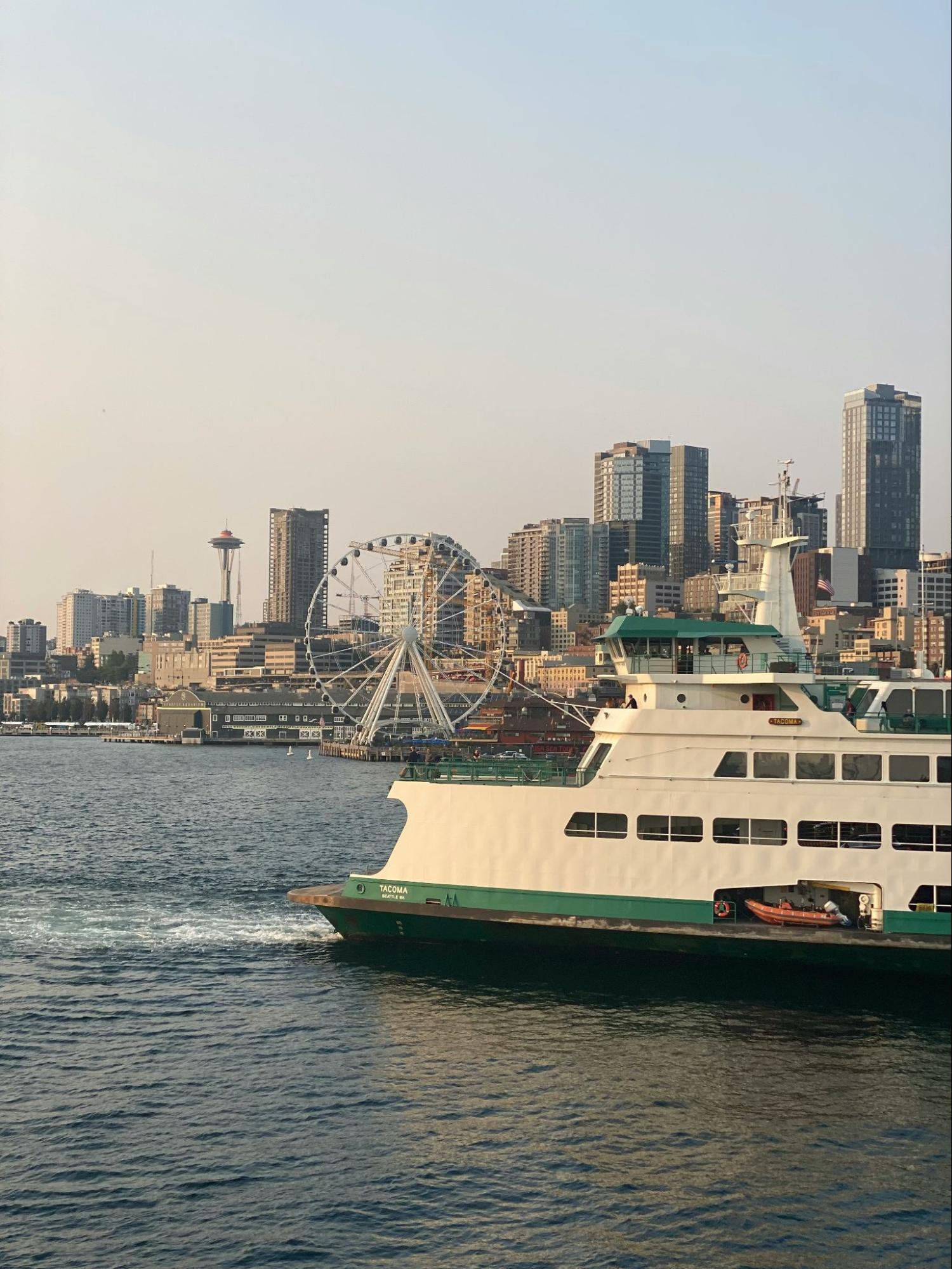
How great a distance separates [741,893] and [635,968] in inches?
90.4

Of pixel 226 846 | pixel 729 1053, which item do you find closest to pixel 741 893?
pixel 729 1053

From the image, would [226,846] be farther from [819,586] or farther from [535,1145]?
[535,1145]

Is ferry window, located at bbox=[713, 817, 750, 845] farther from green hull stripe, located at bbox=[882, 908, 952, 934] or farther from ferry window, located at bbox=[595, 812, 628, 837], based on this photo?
green hull stripe, located at bbox=[882, 908, 952, 934]

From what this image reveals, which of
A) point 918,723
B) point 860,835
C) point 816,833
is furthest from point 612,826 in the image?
point 918,723

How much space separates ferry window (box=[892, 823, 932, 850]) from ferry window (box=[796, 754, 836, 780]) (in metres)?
1.38

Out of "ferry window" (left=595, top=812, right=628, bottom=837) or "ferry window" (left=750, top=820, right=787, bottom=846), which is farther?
"ferry window" (left=595, top=812, right=628, bottom=837)

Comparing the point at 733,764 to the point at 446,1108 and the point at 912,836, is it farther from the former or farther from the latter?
the point at 446,1108

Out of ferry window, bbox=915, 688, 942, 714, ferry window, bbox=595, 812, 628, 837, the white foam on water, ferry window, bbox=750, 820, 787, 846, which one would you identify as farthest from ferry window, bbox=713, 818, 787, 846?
the white foam on water

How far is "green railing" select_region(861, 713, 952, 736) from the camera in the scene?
73.8 feet

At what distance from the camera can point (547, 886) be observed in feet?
78.7

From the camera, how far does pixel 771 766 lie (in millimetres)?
23125

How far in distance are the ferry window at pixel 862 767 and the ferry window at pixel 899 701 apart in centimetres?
88

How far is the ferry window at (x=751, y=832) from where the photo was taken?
22.8 metres

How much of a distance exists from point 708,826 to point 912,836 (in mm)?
3392
